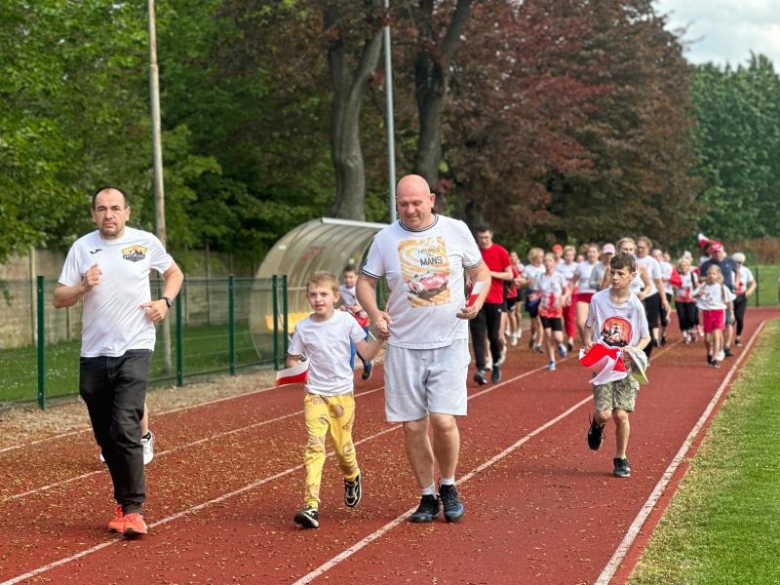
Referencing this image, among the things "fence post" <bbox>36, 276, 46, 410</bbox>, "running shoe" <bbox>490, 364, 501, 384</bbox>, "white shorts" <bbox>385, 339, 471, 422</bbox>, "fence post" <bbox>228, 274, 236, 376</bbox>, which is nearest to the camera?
"white shorts" <bbox>385, 339, 471, 422</bbox>

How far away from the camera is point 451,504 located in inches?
340

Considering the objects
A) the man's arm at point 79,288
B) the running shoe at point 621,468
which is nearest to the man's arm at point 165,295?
the man's arm at point 79,288

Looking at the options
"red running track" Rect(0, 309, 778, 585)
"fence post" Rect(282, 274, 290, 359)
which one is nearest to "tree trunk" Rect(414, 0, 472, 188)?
"fence post" Rect(282, 274, 290, 359)

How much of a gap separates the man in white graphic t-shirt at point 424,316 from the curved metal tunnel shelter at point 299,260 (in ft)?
49.1

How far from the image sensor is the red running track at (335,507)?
292 inches

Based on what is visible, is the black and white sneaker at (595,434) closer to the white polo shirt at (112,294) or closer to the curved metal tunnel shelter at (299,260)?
the white polo shirt at (112,294)

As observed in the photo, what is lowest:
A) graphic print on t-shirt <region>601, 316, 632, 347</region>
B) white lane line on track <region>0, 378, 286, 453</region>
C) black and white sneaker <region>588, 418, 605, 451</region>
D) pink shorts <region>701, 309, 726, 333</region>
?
white lane line on track <region>0, 378, 286, 453</region>

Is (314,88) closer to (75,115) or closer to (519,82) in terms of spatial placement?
(519,82)

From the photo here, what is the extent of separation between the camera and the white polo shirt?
8.48 meters

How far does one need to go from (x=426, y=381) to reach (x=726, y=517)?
2.10 meters

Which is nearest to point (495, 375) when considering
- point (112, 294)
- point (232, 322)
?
point (232, 322)

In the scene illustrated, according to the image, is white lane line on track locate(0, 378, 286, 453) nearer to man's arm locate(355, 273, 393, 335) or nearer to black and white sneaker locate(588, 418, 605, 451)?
black and white sneaker locate(588, 418, 605, 451)

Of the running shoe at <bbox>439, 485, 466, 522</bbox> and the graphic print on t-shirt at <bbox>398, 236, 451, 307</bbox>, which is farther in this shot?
the running shoe at <bbox>439, 485, 466, 522</bbox>

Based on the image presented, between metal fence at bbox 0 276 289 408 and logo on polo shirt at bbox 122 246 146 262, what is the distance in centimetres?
843
